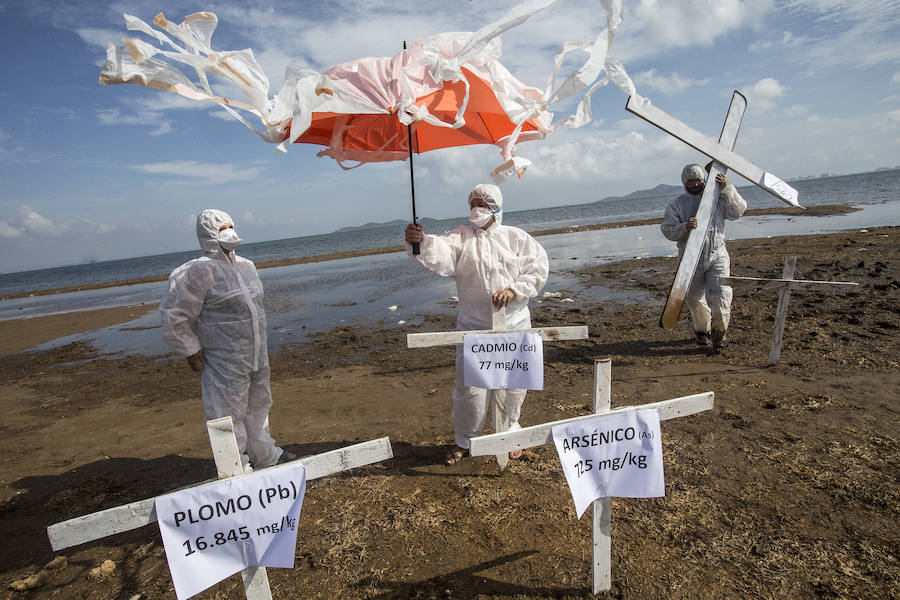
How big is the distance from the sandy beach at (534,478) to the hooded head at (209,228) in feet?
6.26

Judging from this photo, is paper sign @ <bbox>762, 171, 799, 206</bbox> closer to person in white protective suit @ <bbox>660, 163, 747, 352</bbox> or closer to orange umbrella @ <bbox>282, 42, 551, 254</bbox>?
person in white protective suit @ <bbox>660, 163, 747, 352</bbox>

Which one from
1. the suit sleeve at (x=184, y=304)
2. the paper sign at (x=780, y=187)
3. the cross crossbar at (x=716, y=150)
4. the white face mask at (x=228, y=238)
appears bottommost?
the suit sleeve at (x=184, y=304)

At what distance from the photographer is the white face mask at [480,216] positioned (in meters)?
3.25

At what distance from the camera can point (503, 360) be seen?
2.98 metres

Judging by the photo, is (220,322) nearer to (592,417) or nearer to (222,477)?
(222,477)

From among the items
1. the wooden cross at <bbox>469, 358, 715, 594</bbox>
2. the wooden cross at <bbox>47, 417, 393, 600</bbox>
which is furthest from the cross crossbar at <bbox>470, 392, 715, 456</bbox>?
the wooden cross at <bbox>47, 417, 393, 600</bbox>

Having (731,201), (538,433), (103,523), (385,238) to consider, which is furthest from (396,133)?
(385,238)

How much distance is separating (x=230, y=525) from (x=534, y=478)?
212 cm

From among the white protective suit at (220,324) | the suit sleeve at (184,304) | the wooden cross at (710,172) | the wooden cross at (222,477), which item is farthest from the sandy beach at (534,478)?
the suit sleeve at (184,304)

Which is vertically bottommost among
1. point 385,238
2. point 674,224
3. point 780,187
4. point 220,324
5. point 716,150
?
point 385,238

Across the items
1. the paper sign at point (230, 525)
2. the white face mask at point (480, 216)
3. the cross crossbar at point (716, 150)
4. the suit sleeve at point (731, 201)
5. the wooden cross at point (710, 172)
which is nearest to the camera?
the paper sign at point (230, 525)

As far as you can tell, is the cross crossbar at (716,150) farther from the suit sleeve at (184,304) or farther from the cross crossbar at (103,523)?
the cross crossbar at (103,523)

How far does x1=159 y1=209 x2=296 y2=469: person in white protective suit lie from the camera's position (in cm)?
299

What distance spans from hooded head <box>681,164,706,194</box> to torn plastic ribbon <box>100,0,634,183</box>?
2.92m
